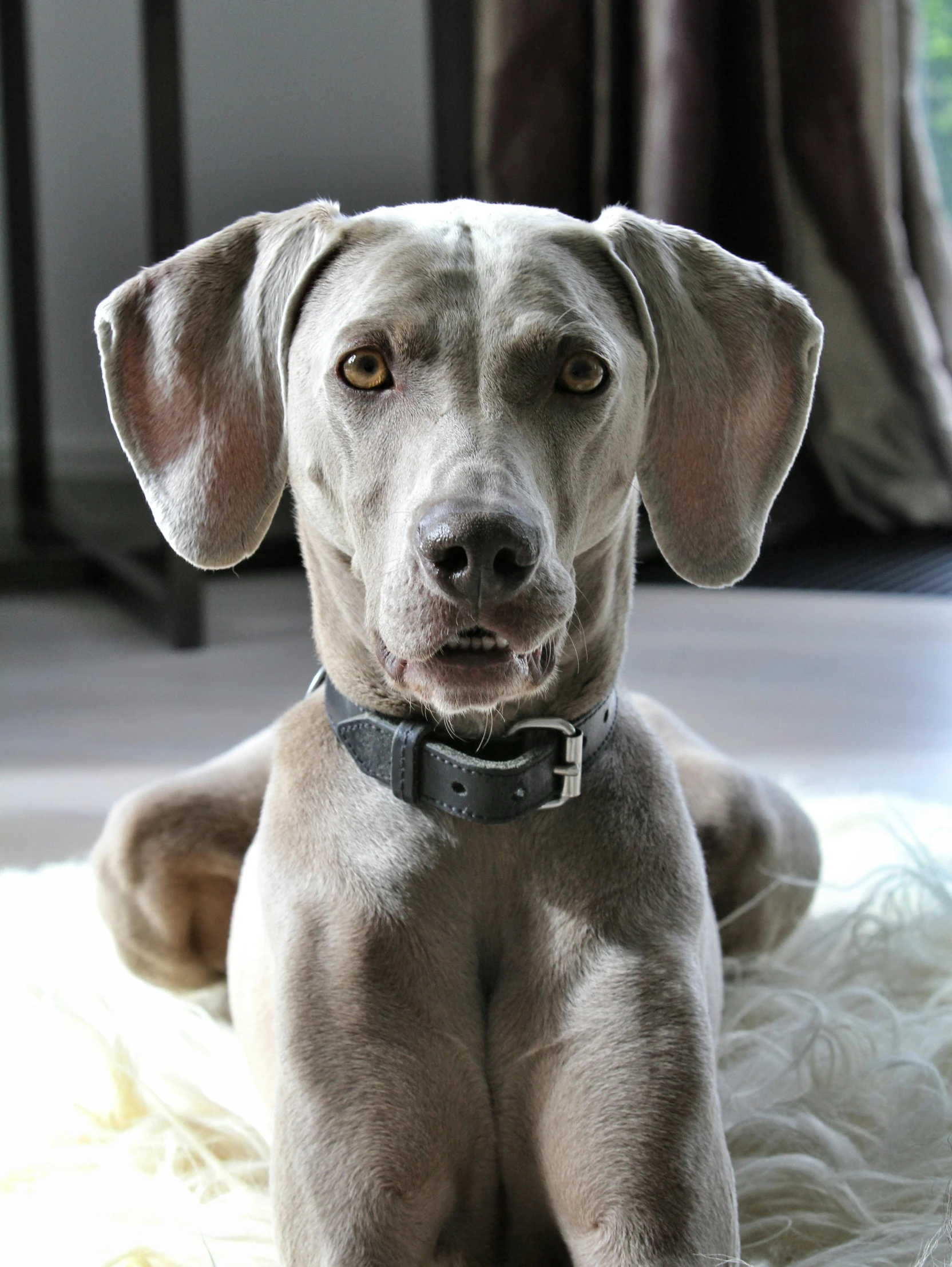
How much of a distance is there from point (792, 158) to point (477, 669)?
3.54 m

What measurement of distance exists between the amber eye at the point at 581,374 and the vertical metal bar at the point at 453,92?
2797 millimetres

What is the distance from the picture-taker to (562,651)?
1.09m

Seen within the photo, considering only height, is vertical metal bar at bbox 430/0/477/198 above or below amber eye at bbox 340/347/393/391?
above

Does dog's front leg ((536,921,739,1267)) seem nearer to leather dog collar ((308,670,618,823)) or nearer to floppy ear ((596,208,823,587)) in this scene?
leather dog collar ((308,670,618,823))

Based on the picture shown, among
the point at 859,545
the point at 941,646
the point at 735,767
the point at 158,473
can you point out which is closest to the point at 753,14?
the point at 859,545

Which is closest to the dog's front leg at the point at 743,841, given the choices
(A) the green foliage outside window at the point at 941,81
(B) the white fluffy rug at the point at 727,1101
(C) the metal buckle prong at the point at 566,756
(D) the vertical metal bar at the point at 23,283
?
(B) the white fluffy rug at the point at 727,1101

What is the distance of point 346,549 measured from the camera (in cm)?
109

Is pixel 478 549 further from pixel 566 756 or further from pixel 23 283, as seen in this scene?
pixel 23 283

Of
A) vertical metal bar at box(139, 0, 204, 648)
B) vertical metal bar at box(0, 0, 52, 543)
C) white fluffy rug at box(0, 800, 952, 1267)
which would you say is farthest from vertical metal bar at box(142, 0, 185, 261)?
white fluffy rug at box(0, 800, 952, 1267)

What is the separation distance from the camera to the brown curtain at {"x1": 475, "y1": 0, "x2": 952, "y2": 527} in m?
3.80

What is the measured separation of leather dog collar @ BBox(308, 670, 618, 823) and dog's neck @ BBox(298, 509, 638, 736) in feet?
0.04

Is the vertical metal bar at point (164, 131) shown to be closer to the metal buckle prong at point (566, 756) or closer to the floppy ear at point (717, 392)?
the floppy ear at point (717, 392)

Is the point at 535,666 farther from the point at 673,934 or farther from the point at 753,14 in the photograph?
the point at 753,14

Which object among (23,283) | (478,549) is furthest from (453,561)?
(23,283)
